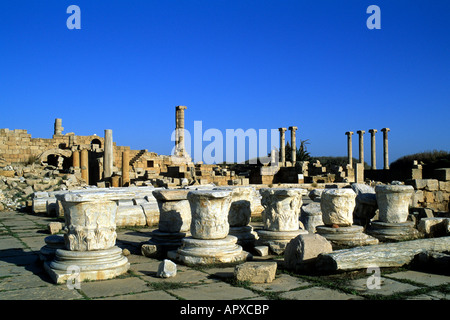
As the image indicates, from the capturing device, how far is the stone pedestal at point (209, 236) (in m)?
5.73

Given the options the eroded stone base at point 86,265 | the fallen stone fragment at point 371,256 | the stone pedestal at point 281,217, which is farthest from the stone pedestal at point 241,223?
the eroded stone base at point 86,265

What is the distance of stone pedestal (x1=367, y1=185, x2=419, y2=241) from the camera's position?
7.93 m

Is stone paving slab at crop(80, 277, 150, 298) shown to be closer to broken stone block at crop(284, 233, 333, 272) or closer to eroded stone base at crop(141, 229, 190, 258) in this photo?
eroded stone base at crop(141, 229, 190, 258)

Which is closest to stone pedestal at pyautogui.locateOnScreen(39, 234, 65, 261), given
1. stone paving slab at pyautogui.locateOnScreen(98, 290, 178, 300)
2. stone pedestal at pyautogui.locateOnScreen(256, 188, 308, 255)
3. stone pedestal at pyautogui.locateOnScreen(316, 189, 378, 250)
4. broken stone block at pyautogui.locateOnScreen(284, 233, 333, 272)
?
stone paving slab at pyautogui.locateOnScreen(98, 290, 178, 300)

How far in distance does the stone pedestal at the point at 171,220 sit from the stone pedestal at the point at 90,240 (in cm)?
152

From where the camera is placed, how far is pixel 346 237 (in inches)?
279

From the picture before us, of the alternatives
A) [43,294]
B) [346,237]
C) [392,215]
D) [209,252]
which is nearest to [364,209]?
[392,215]

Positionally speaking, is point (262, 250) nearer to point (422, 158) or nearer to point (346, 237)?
point (346, 237)

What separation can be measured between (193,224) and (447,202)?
39.6 ft

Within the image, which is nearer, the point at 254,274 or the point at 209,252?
the point at 254,274

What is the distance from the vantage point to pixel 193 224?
605 cm

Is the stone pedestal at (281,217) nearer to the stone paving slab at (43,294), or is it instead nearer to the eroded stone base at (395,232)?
the eroded stone base at (395,232)

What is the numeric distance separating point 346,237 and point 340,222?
392 mm
